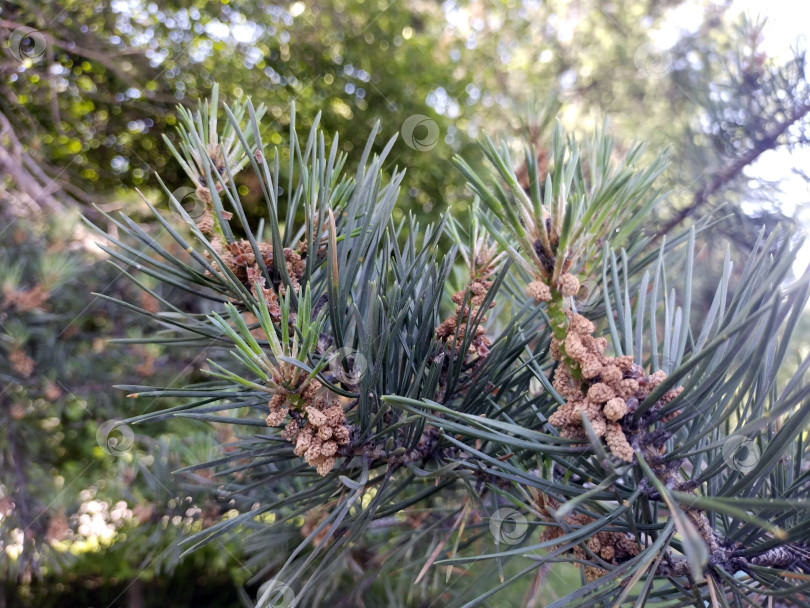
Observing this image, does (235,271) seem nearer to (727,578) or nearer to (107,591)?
(727,578)

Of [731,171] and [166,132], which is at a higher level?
[731,171]

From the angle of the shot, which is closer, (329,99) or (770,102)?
(770,102)

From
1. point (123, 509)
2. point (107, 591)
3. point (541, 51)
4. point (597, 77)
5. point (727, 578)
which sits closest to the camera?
point (727, 578)

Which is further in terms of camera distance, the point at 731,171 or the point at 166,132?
the point at 166,132

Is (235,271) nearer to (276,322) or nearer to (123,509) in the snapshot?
(276,322)

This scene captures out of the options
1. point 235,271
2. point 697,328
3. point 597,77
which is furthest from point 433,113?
point 597,77

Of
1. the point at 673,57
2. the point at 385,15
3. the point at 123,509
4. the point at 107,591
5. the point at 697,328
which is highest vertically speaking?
the point at 673,57

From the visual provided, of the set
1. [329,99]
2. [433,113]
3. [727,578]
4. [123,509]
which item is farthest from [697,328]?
[329,99]

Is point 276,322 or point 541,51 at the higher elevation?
point 541,51

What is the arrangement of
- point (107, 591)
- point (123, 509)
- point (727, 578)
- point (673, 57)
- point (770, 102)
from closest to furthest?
point (727, 578) < point (770, 102) < point (123, 509) < point (107, 591) < point (673, 57)
